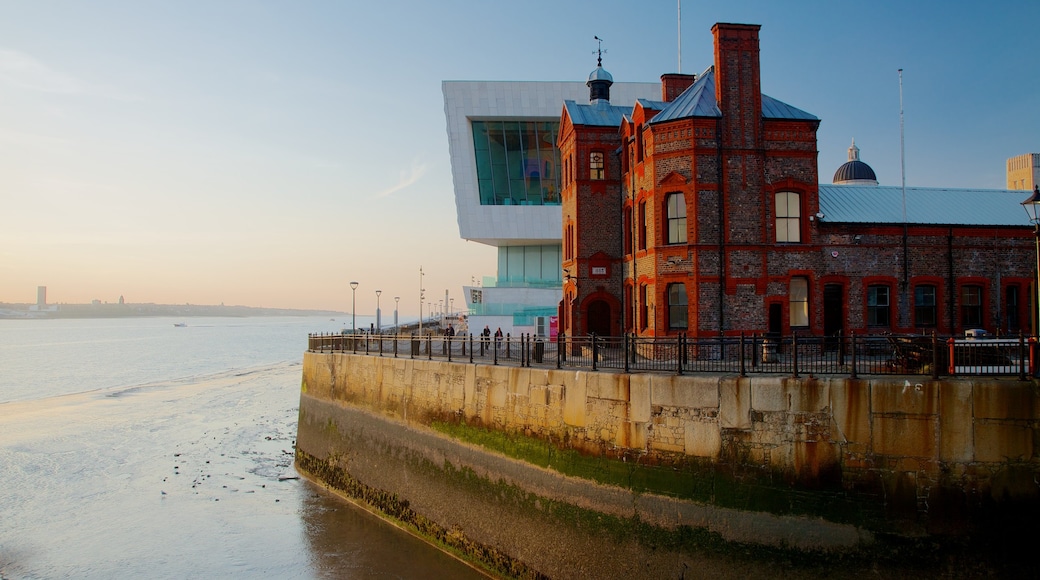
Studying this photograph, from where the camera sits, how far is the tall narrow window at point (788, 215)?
2502 centimetres

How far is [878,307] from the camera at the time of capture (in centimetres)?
2588

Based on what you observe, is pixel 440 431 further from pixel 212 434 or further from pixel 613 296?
pixel 212 434

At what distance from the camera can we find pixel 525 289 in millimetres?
59906

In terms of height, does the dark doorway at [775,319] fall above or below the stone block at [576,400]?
above

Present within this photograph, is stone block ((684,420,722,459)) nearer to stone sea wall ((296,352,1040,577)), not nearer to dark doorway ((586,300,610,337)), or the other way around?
stone sea wall ((296,352,1040,577))

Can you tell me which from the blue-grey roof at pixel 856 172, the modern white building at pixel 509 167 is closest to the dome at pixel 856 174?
the blue-grey roof at pixel 856 172

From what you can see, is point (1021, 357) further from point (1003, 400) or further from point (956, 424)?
point (956, 424)

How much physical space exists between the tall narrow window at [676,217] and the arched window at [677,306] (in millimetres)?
1529

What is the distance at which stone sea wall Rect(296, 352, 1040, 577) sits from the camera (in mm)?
12297

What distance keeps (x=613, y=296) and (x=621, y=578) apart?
1677 centimetres

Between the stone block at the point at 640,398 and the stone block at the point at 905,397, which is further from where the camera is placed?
the stone block at the point at 640,398

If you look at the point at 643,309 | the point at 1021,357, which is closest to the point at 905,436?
the point at 1021,357

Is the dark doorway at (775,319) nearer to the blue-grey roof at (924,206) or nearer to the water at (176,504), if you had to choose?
the blue-grey roof at (924,206)

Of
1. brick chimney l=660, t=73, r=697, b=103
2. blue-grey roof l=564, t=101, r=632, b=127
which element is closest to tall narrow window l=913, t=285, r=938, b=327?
brick chimney l=660, t=73, r=697, b=103
